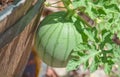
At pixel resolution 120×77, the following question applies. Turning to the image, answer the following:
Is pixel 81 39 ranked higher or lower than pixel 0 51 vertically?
lower

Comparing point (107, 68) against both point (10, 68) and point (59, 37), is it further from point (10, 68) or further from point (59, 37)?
point (10, 68)

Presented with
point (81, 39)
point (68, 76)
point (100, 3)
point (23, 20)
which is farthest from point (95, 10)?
point (68, 76)

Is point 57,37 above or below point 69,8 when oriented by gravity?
below

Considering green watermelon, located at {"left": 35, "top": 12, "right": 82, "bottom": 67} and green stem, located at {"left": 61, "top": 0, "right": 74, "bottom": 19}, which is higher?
green stem, located at {"left": 61, "top": 0, "right": 74, "bottom": 19}

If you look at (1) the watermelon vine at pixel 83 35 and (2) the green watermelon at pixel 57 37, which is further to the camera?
(2) the green watermelon at pixel 57 37

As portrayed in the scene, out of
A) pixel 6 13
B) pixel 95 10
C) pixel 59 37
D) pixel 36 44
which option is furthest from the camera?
pixel 36 44

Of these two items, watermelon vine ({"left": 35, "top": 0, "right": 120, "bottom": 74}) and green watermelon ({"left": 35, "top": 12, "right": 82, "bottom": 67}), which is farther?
green watermelon ({"left": 35, "top": 12, "right": 82, "bottom": 67})
